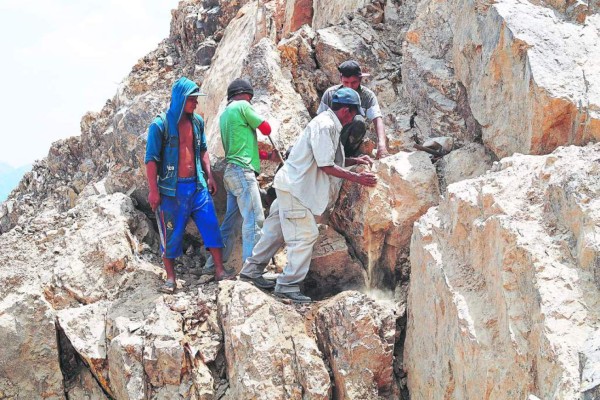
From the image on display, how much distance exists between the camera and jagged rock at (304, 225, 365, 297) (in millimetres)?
6355

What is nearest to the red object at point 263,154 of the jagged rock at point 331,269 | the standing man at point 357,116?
the standing man at point 357,116

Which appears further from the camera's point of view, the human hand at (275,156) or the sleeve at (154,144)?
the human hand at (275,156)

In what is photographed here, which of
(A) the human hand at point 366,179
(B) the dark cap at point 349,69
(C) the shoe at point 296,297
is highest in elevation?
(B) the dark cap at point 349,69

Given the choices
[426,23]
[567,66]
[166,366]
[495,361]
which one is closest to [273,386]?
[166,366]

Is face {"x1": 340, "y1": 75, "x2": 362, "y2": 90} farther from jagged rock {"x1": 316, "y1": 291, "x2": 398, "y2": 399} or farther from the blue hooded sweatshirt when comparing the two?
jagged rock {"x1": 316, "y1": 291, "x2": 398, "y2": 399}

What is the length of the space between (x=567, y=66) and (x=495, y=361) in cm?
263

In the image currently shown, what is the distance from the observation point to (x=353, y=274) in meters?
6.37

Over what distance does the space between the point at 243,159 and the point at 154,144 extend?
88 cm

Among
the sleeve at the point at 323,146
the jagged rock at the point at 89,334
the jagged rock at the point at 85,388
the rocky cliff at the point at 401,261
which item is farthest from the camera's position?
the jagged rock at the point at 85,388

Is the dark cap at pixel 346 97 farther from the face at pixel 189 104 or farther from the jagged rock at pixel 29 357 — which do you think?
the jagged rock at pixel 29 357

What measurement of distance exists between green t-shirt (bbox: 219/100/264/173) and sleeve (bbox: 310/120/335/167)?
1045 millimetres

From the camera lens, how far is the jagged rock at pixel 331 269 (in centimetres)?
636

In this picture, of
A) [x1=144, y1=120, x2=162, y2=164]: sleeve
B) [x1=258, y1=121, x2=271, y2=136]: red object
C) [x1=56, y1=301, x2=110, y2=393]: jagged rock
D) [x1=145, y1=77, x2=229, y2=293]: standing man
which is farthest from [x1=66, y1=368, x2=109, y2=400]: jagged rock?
[x1=258, y1=121, x2=271, y2=136]: red object

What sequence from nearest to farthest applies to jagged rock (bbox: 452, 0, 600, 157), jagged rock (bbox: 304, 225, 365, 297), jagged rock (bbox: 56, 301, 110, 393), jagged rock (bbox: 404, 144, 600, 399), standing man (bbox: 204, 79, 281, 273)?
jagged rock (bbox: 404, 144, 600, 399), jagged rock (bbox: 452, 0, 600, 157), jagged rock (bbox: 56, 301, 110, 393), jagged rock (bbox: 304, 225, 365, 297), standing man (bbox: 204, 79, 281, 273)
